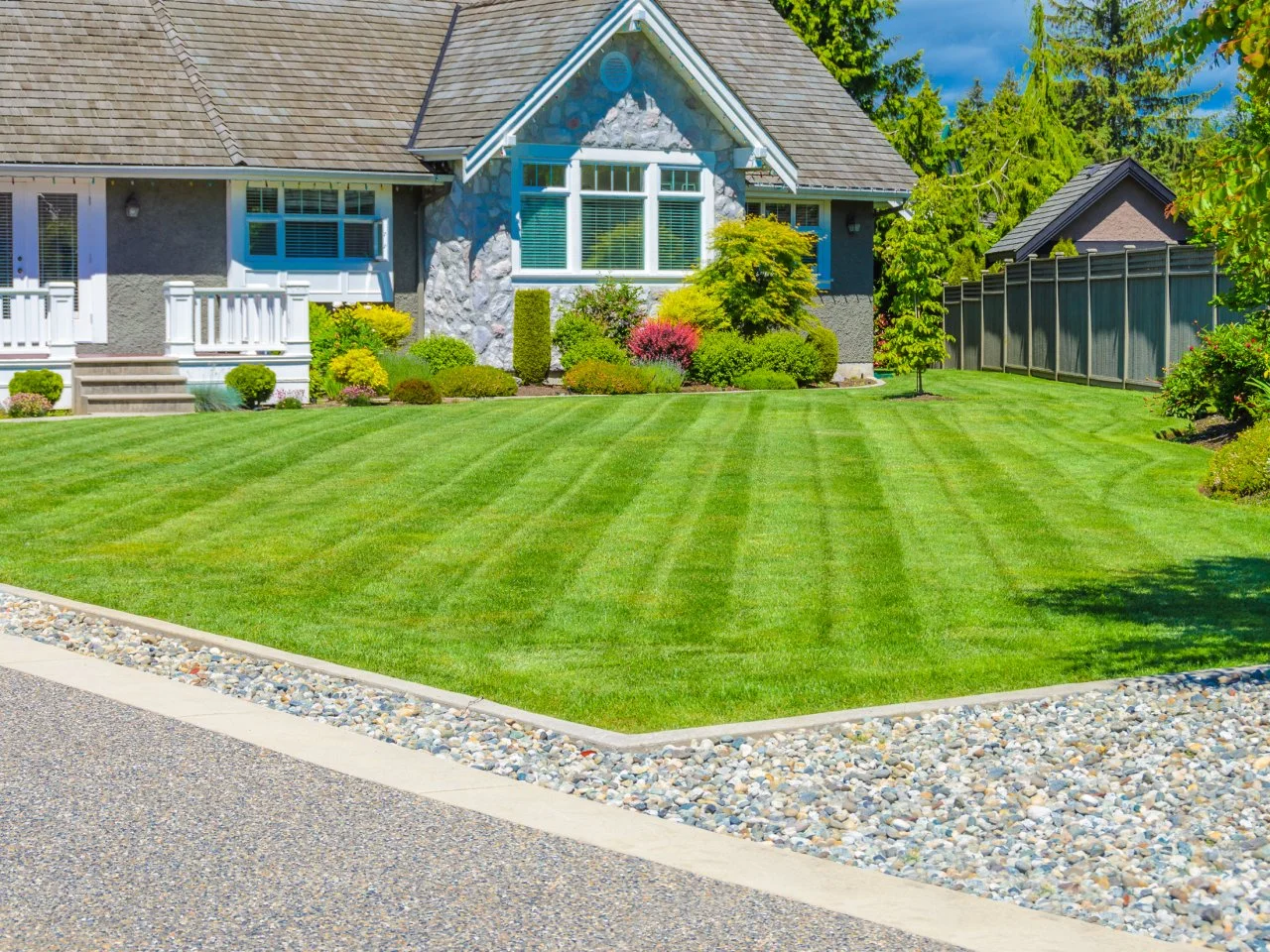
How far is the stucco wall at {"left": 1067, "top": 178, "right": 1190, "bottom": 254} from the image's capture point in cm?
4366

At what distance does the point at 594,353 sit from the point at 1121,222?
21288 millimetres

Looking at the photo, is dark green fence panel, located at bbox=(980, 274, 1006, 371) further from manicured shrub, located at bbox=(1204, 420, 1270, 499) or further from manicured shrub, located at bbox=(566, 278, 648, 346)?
manicured shrub, located at bbox=(1204, 420, 1270, 499)

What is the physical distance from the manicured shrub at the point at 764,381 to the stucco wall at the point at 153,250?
8.58 meters

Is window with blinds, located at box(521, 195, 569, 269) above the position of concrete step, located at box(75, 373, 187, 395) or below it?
above

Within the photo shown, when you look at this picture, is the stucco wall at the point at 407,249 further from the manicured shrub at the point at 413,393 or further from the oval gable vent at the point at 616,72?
the manicured shrub at the point at 413,393

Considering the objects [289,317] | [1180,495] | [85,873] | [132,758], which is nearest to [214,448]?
[289,317]

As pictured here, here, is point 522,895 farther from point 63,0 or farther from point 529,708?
point 63,0

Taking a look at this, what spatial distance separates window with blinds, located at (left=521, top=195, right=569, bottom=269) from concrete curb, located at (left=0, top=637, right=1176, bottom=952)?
788 inches

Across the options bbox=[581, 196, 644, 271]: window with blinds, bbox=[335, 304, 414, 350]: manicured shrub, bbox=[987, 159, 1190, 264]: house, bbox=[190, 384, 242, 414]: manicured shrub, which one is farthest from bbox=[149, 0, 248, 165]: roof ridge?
bbox=[987, 159, 1190, 264]: house

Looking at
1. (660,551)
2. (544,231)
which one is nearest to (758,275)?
(544,231)

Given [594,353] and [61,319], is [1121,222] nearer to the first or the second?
[594,353]

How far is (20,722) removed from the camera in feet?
26.7

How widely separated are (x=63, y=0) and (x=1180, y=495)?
21342 mm

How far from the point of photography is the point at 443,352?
89.0 ft
